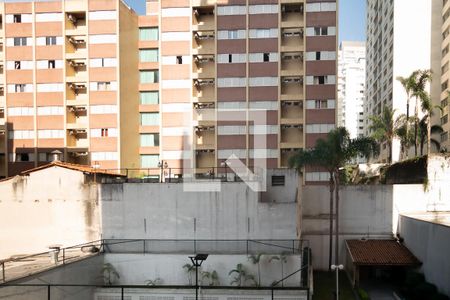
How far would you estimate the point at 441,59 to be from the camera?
54.0 metres

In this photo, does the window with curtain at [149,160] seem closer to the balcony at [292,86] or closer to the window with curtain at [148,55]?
the window with curtain at [148,55]

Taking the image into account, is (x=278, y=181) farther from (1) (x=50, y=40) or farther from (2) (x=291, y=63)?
(1) (x=50, y=40)

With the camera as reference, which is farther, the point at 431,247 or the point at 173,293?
the point at 431,247

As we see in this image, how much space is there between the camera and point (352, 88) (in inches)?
4491

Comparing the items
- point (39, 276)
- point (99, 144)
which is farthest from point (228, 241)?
point (99, 144)

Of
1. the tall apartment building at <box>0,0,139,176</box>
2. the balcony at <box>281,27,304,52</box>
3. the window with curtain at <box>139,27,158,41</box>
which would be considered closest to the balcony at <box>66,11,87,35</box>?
the tall apartment building at <box>0,0,139,176</box>

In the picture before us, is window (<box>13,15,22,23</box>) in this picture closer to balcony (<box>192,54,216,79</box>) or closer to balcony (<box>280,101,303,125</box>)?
balcony (<box>192,54,216,79</box>)

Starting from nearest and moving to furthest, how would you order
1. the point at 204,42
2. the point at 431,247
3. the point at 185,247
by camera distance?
1. the point at 431,247
2. the point at 185,247
3. the point at 204,42

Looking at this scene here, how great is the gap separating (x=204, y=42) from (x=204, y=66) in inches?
116

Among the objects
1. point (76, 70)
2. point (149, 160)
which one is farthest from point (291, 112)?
point (76, 70)

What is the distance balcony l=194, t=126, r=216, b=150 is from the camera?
143 feet

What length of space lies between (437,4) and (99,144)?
54549mm

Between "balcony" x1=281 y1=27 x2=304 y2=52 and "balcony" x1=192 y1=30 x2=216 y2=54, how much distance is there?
8.48m

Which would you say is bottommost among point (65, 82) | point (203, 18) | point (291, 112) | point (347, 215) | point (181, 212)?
point (347, 215)
